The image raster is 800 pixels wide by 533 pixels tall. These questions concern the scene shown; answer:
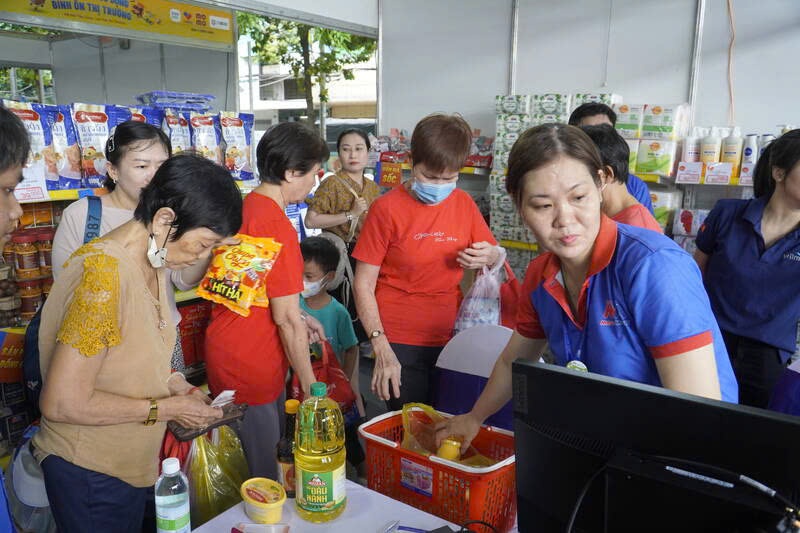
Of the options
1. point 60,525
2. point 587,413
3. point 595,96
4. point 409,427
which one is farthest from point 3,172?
point 595,96

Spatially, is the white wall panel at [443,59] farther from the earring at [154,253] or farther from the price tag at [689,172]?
the earring at [154,253]

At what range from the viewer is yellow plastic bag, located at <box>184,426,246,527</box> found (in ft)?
6.27

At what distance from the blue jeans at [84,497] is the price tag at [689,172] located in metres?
3.67

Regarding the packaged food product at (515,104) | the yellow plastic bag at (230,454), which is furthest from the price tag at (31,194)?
the packaged food product at (515,104)

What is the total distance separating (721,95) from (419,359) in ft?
10.9

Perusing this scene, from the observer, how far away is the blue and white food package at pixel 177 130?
3463 mm

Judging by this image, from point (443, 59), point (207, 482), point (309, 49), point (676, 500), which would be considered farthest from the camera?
point (309, 49)

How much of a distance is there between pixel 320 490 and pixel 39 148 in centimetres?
259

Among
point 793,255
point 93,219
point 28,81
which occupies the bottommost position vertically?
point 793,255

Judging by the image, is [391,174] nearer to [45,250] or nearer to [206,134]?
[206,134]

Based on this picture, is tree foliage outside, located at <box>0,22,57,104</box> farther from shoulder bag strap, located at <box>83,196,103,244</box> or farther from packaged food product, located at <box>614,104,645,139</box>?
packaged food product, located at <box>614,104,645,139</box>

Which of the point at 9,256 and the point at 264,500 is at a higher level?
the point at 9,256

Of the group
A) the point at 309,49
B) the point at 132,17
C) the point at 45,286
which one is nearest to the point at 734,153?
the point at 45,286

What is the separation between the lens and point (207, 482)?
1.92 meters
